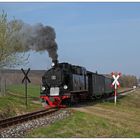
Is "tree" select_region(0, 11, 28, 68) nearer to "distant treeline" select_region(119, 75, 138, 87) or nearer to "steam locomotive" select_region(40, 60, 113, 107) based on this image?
"steam locomotive" select_region(40, 60, 113, 107)

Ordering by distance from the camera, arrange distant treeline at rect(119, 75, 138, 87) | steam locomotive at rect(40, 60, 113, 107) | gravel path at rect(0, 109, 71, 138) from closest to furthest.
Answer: gravel path at rect(0, 109, 71, 138) → steam locomotive at rect(40, 60, 113, 107) → distant treeline at rect(119, 75, 138, 87)

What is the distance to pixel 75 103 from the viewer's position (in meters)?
34.4

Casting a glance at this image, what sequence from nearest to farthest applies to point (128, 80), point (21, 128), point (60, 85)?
point (21, 128) < point (60, 85) < point (128, 80)

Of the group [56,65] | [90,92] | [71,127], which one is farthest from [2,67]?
[71,127]

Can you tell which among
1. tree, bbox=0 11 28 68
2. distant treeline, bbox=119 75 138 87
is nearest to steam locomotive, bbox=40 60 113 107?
tree, bbox=0 11 28 68

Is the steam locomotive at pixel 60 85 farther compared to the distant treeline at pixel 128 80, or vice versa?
the distant treeline at pixel 128 80

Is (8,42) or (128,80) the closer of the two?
(8,42)

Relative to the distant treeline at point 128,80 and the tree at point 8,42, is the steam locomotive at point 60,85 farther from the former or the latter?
the distant treeline at point 128,80

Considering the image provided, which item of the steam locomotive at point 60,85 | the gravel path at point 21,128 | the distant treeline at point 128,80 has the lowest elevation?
the gravel path at point 21,128

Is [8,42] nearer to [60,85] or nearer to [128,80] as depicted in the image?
[60,85]

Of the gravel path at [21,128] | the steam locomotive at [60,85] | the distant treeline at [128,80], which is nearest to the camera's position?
the gravel path at [21,128]

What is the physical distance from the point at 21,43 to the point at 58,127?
67.6ft

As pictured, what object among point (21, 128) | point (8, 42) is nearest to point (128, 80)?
point (8, 42)

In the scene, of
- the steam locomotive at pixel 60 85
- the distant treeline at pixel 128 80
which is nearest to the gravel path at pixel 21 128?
the steam locomotive at pixel 60 85
